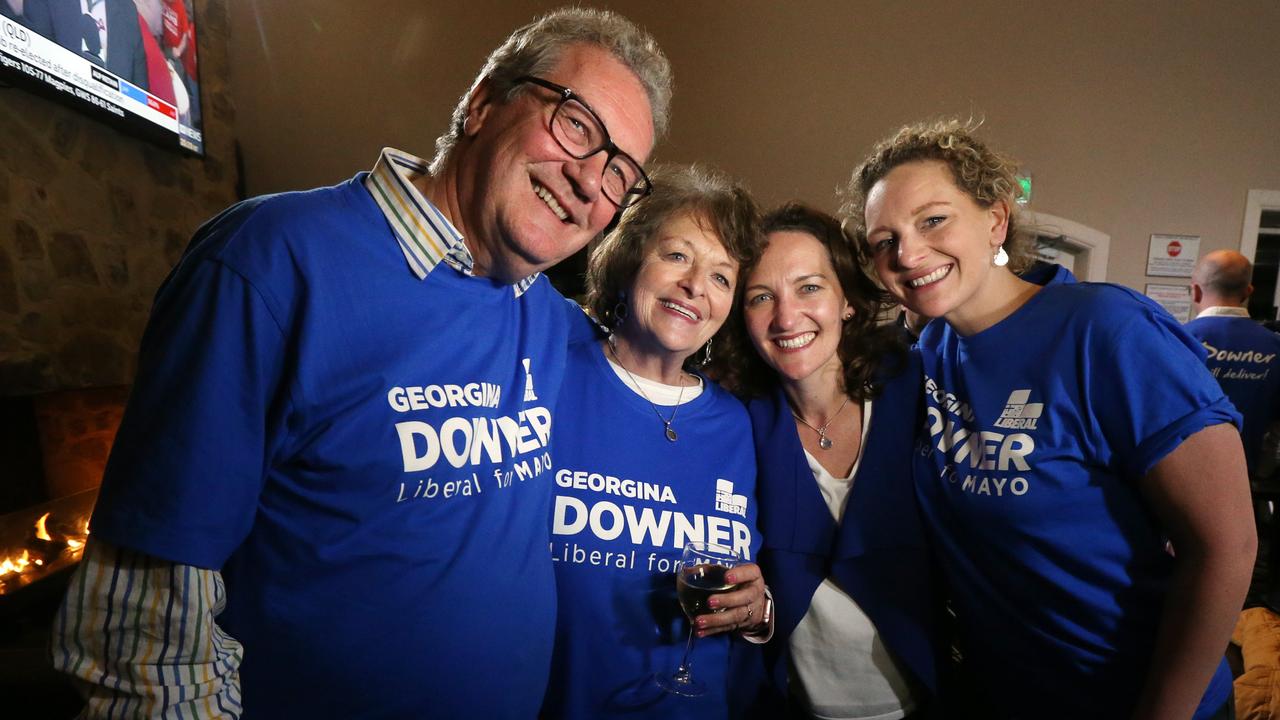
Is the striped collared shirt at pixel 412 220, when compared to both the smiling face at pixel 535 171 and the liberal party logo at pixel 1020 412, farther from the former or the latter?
the liberal party logo at pixel 1020 412

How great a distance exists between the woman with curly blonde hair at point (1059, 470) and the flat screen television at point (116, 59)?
397 cm

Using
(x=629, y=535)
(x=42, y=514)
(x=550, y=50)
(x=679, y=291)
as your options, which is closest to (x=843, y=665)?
(x=629, y=535)

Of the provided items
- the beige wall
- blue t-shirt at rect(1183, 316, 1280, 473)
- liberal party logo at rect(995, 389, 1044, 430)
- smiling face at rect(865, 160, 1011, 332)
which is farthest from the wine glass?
the beige wall

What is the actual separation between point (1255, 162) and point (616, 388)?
7.59 m

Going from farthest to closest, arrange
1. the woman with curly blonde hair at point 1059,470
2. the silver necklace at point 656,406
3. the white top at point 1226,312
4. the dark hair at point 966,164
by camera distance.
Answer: the white top at point 1226,312, the silver necklace at point 656,406, the dark hair at point 966,164, the woman with curly blonde hair at point 1059,470

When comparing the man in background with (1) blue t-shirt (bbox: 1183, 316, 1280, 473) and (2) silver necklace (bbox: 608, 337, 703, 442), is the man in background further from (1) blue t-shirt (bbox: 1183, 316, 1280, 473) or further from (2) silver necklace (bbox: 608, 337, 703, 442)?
(2) silver necklace (bbox: 608, 337, 703, 442)

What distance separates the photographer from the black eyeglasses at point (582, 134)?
3.55 feet

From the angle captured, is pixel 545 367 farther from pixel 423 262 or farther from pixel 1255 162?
pixel 1255 162

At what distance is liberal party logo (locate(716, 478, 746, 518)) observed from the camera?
1534 mm

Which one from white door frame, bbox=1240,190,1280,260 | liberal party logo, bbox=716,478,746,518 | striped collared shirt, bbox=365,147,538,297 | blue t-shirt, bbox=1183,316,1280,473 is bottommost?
liberal party logo, bbox=716,478,746,518

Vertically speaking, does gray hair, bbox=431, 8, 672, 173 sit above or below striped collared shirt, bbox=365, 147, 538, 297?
above

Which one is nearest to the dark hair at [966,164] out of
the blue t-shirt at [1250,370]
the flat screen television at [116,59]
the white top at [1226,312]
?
the blue t-shirt at [1250,370]

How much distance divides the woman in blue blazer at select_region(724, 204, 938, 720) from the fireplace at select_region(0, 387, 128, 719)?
2107mm

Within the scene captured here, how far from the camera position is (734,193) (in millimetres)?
1738
